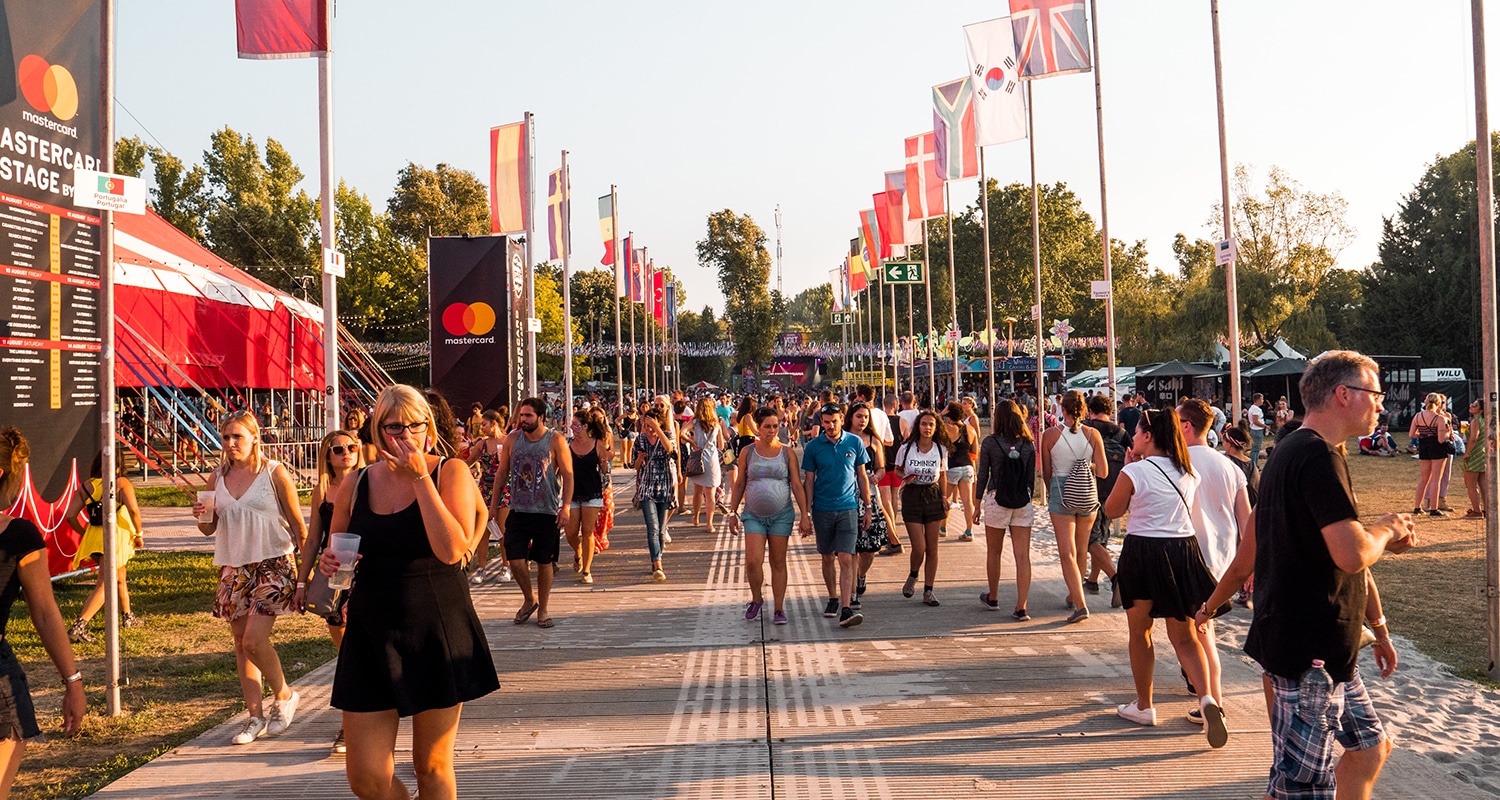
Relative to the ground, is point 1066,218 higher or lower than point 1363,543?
higher

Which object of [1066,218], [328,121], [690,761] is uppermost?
[1066,218]

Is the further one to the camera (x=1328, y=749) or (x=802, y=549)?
(x=802, y=549)

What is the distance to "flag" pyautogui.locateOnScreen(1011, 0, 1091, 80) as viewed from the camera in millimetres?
17375

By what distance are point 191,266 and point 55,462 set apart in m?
12.4

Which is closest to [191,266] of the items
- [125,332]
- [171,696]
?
[125,332]

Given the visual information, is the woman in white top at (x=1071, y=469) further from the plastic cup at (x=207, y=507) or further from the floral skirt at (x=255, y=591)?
the plastic cup at (x=207, y=507)

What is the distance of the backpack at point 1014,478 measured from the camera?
8.59 meters

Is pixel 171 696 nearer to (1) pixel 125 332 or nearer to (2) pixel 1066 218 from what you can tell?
(1) pixel 125 332

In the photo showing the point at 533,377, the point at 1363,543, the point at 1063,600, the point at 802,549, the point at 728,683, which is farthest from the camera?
the point at 533,377

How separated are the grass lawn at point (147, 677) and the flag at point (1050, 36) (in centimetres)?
1427

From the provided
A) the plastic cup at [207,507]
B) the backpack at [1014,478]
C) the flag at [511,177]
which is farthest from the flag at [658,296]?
the plastic cup at [207,507]

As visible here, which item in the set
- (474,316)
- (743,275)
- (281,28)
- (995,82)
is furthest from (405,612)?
(743,275)

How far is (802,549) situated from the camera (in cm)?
1311

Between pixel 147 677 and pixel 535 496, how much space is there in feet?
9.85
